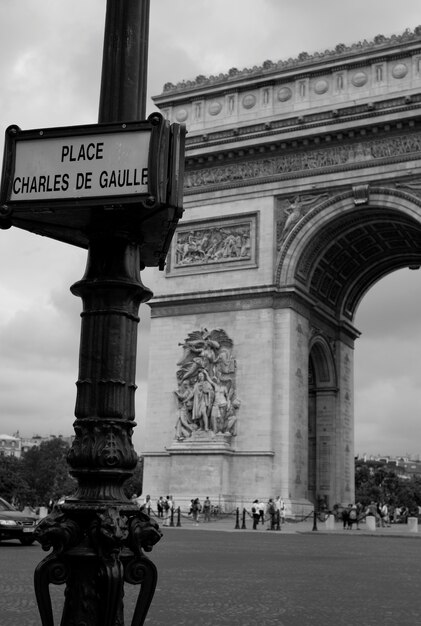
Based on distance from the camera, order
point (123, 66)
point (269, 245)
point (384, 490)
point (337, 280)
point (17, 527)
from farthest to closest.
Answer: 1. point (384, 490)
2. point (337, 280)
3. point (269, 245)
4. point (17, 527)
5. point (123, 66)

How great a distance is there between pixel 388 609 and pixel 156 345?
2412 cm

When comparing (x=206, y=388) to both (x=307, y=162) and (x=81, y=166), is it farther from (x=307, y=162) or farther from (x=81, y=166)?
(x=81, y=166)

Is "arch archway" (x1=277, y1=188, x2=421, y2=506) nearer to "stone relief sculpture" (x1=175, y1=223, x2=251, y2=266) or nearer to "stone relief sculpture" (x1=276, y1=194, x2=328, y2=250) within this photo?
"stone relief sculpture" (x1=276, y1=194, x2=328, y2=250)

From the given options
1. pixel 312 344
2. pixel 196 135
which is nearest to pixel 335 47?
pixel 196 135

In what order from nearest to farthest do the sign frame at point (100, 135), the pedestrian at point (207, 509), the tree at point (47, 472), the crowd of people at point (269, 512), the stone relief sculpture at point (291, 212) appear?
1. the sign frame at point (100, 135)
2. the crowd of people at point (269, 512)
3. the pedestrian at point (207, 509)
4. the stone relief sculpture at point (291, 212)
5. the tree at point (47, 472)

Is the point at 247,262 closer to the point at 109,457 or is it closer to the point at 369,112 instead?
the point at 369,112

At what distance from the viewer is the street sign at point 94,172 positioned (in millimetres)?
3342

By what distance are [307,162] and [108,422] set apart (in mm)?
28119

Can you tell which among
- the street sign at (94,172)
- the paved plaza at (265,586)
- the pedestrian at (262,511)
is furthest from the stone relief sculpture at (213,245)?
the street sign at (94,172)

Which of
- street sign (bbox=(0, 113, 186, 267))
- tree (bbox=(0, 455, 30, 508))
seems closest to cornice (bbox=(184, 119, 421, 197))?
street sign (bbox=(0, 113, 186, 267))

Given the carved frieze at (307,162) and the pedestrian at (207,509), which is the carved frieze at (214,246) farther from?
the pedestrian at (207,509)

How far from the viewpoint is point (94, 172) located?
3.38m

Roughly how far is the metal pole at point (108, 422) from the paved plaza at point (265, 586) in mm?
3939

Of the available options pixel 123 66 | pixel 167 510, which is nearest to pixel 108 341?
pixel 123 66
